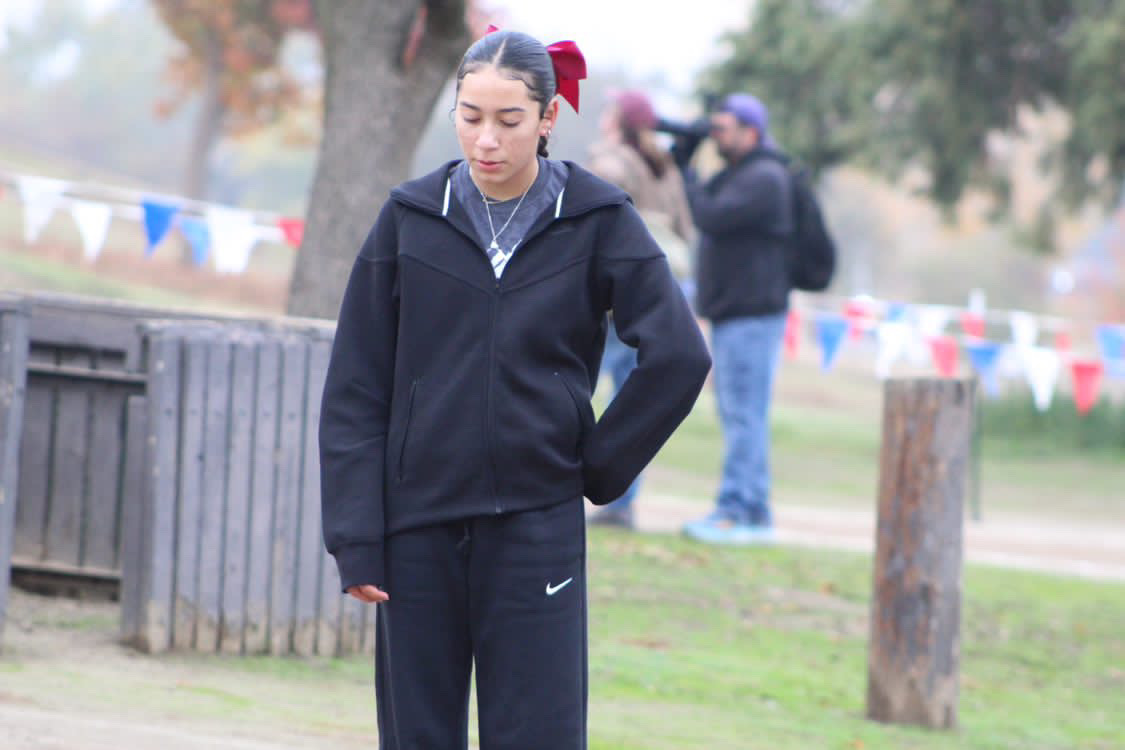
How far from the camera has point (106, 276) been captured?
27.8 metres

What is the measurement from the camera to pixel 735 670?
699 centimetres

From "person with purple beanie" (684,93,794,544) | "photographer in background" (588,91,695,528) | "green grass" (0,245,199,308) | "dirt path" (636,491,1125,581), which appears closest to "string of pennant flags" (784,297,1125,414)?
"dirt path" (636,491,1125,581)

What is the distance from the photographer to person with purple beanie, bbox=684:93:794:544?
9273 millimetres

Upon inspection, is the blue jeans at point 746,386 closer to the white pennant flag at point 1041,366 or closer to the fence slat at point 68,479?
the fence slat at point 68,479

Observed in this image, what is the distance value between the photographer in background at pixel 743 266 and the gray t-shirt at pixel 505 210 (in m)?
5.91

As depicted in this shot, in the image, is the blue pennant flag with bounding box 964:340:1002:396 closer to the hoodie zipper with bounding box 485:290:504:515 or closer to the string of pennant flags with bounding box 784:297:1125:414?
the string of pennant flags with bounding box 784:297:1125:414

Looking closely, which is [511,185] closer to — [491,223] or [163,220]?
[491,223]

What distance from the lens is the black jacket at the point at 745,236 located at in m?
9.23

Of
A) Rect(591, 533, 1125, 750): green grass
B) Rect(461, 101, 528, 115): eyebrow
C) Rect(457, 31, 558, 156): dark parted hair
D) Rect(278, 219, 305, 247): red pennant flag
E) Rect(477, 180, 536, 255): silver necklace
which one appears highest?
Rect(278, 219, 305, 247): red pennant flag

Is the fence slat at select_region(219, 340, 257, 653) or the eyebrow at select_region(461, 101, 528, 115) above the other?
the eyebrow at select_region(461, 101, 528, 115)

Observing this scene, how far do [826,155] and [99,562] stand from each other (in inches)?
771

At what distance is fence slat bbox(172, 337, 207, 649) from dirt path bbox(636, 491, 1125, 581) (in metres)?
4.61

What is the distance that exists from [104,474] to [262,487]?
92 centimetres

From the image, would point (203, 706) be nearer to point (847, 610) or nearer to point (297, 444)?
point (297, 444)
